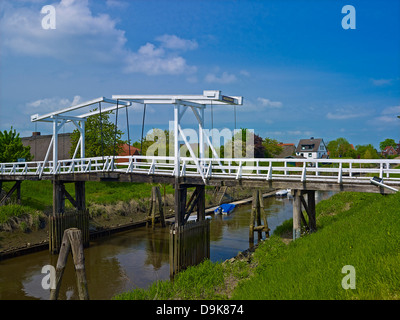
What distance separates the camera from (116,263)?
61.4 ft

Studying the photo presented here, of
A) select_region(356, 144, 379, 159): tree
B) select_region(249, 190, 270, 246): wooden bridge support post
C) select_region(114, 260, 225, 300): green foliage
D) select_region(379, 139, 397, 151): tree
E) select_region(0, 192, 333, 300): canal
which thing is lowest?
select_region(0, 192, 333, 300): canal

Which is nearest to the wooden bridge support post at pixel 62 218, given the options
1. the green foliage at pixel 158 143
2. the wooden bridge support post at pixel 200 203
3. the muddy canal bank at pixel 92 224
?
the muddy canal bank at pixel 92 224

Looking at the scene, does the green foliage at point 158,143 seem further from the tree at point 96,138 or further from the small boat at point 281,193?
the small boat at point 281,193

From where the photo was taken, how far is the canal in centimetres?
1516

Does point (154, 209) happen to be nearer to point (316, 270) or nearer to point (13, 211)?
point (13, 211)

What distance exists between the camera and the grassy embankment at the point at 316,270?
7.61 m

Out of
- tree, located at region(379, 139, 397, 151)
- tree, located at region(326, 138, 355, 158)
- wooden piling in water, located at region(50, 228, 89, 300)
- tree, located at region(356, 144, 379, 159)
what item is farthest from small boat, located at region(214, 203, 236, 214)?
tree, located at region(379, 139, 397, 151)

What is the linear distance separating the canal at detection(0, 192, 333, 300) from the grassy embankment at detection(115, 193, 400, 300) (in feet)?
14.9

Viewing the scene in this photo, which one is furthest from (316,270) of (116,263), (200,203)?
(116,263)

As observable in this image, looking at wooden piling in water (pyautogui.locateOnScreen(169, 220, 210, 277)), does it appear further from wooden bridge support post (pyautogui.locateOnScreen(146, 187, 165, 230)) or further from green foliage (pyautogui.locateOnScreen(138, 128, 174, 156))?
green foliage (pyautogui.locateOnScreen(138, 128, 174, 156))

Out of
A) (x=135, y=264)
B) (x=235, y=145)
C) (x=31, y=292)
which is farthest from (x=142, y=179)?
(x=235, y=145)
